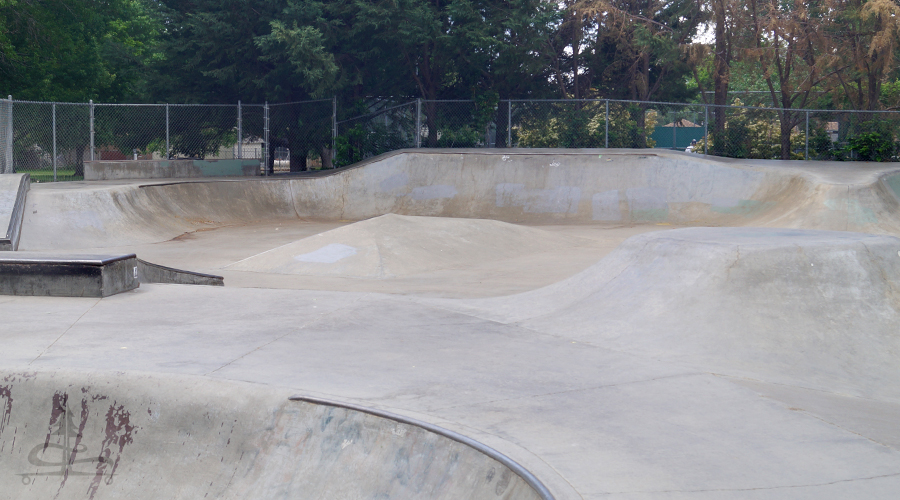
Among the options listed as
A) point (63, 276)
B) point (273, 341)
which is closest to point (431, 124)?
point (63, 276)

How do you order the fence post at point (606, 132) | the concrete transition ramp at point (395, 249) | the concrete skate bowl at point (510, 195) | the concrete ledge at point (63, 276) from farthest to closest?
the fence post at point (606, 132) → the concrete skate bowl at point (510, 195) → the concrete transition ramp at point (395, 249) → the concrete ledge at point (63, 276)

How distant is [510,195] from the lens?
1945cm

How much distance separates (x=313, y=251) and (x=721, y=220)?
1032cm

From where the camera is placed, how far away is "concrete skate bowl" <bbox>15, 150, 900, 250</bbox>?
577 inches

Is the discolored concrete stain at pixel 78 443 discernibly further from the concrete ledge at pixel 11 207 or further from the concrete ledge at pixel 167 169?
the concrete ledge at pixel 167 169

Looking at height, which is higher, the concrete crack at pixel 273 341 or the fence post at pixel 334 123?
the fence post at pixel 334 123

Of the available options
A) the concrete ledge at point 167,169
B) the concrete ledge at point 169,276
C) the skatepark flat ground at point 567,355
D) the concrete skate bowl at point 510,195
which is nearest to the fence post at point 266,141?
the concrete ledge at point 167,169

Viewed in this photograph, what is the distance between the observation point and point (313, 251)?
451 inches

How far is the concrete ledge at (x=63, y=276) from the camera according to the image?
7324 mm

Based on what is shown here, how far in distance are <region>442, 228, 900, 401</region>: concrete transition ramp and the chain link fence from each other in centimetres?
1416

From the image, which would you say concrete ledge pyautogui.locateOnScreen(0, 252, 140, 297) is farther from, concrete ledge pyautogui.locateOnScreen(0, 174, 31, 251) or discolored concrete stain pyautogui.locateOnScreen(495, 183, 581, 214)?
discolored concrete stain pyautogui.locateOnScreen(495, 183, 581, 214)

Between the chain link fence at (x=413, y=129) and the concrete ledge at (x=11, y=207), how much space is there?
5.26 metres

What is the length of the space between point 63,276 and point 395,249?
507cm

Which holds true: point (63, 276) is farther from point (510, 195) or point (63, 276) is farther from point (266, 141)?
point (266, 141)
